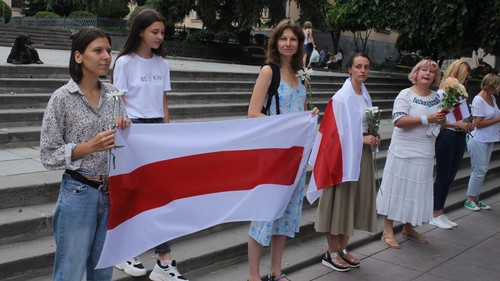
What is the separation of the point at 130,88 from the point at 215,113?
18.6 ft

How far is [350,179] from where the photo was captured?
200 inches

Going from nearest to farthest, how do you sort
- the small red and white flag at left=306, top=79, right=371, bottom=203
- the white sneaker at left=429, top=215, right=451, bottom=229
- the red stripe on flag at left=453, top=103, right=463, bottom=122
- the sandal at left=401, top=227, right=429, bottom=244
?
the small red and white flag at left=306, top=79, right=371, bottom=203 < the sandal at left=401, top=227, right=429, bottom=244 < the red stripe on flag at left=453, top=103, right=463, bottom=122 < the white sneaker at left=429, top=215, right=451, bottom=229

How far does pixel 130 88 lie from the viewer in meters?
4.25

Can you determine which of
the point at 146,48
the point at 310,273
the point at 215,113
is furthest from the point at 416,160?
the point at 215,113

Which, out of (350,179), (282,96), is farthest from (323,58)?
(282,96)

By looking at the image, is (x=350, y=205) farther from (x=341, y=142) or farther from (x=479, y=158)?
(x=479, y=158)

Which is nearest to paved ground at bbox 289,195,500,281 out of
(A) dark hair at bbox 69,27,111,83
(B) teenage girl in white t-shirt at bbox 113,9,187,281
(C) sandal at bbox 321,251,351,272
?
(C) sandal at bbox 321,251,351,272

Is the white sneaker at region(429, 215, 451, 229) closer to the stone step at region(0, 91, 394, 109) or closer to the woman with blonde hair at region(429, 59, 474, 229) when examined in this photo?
the woman with blonde hair at region(429, 59, 474, 229)

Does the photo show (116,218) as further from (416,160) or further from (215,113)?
(215,113)

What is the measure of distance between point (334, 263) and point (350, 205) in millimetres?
652

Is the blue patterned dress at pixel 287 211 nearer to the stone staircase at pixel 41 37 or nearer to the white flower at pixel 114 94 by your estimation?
the white flower at pixel 114 94

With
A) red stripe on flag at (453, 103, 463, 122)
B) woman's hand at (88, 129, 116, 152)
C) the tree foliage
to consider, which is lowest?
red stripe on flag at (453, 103, 463, 122)

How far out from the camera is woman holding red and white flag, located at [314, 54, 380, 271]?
5.07 meters

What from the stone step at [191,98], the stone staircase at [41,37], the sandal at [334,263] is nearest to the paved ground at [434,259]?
the sandal at [334,263]
